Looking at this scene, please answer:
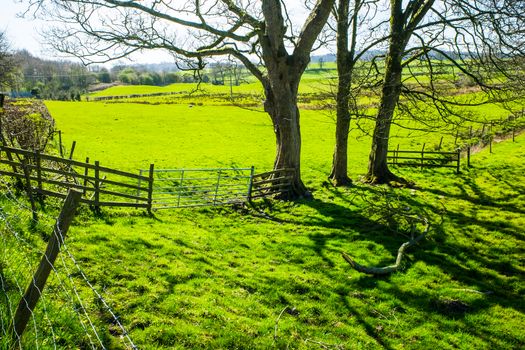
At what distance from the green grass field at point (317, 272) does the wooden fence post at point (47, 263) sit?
133 centimetres

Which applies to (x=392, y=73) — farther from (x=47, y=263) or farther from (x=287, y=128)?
(x=47, y=263)

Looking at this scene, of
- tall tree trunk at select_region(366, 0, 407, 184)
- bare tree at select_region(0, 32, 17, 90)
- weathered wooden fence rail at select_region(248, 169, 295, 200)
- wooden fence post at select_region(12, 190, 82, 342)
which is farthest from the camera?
bare tree at select_region(0, 32, 17, 90)

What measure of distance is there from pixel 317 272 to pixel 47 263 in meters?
6.60

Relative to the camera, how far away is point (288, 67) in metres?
14.1

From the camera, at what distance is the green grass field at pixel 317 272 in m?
6.46

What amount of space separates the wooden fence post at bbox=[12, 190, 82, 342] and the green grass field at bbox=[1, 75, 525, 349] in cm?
133

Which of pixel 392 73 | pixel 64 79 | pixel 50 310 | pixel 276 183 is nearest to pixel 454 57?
pixel 392 73

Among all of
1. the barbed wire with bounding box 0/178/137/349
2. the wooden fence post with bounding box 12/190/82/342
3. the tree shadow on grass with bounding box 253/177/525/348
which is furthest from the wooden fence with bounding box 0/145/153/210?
the wooden fence post with bounding box 12/190/82/342

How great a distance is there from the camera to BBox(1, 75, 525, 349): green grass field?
21.2 ft

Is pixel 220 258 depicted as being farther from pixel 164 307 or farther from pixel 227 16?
pixel 227 16

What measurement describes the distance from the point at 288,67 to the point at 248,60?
1.82 meters

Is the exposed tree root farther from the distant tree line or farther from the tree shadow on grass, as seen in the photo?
the distant tree line

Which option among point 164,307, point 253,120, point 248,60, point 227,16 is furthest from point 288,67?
point 253,120

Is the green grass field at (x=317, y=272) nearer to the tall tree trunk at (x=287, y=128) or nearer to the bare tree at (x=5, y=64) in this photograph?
the tall tree trunk at (x=287, y=128)
